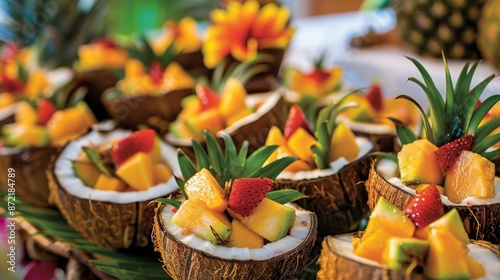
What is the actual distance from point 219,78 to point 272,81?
0.21 m

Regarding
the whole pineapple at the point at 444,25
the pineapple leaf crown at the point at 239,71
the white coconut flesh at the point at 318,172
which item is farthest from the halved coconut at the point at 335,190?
the whole pineapple at the point at 444,25

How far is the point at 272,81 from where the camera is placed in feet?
6.01

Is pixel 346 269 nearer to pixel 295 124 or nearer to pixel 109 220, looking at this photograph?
pixel 295 124

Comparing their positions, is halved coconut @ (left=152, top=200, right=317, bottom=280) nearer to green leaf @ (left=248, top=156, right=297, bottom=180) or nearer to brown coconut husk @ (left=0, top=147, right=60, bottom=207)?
green leaf @ (left=248, top=156, right=297, bottom=180)

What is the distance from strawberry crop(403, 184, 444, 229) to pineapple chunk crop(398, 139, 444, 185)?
0.08m

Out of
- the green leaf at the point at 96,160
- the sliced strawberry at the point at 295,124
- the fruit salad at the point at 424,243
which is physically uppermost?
the fruit salad at the point at 424,243

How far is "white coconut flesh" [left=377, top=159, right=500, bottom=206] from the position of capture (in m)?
0.88

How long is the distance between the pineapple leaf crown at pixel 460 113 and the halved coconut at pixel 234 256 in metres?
0.28

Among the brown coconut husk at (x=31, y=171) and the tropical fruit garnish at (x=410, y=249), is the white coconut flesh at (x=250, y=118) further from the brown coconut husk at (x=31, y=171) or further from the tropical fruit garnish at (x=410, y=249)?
the tropical fruit garnish at (x=410, y=249)

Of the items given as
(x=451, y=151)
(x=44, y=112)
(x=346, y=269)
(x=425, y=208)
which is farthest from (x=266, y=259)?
(x=44, y=112)

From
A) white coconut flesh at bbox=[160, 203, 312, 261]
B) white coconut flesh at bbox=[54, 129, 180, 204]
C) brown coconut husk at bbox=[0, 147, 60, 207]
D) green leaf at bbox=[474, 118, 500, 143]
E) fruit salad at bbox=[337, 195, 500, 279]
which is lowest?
brown coconut husk at bbox=[0, 147, 60, 207]

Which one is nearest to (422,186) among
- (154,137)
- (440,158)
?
(440,158)

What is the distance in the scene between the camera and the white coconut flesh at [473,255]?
74 centimetres

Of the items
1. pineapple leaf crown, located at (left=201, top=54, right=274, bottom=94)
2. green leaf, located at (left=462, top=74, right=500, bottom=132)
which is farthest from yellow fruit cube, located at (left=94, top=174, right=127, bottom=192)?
green leaf, located at (left=462, top=74, right=500, bottom=132)
